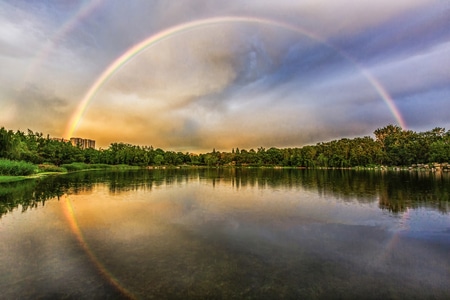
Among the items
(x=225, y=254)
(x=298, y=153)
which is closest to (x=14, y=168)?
(x=225, y=254)

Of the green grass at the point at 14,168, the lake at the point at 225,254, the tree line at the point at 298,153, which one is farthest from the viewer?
the tree line at the point at 298,153

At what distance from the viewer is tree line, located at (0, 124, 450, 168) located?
70.5 meters

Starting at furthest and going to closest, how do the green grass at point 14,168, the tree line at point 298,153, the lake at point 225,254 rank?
the tree line at point 298,153 → the green grass at point 14,168 → the lake at point 225,254

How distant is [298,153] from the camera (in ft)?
417

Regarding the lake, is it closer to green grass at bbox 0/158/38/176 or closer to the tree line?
green grass at bbox 0/158/38/176

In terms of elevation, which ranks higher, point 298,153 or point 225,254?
point 298,153

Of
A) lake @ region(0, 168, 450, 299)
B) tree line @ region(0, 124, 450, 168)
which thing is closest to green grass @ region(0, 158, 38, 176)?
tree line @ region(0, 124, 450, 168)

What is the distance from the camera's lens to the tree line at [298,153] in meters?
70.5

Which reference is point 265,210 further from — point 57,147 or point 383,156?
point 383,156

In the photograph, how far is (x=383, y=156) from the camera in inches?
3819

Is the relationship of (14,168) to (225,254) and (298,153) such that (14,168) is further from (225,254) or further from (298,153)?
(298,153)

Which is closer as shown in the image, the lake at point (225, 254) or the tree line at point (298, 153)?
the lake at point (225, 254)

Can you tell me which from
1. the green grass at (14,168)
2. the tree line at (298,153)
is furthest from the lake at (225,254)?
the tree line at (298,153)

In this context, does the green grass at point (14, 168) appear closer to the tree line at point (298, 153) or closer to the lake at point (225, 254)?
the tree line at point (298, 153)
